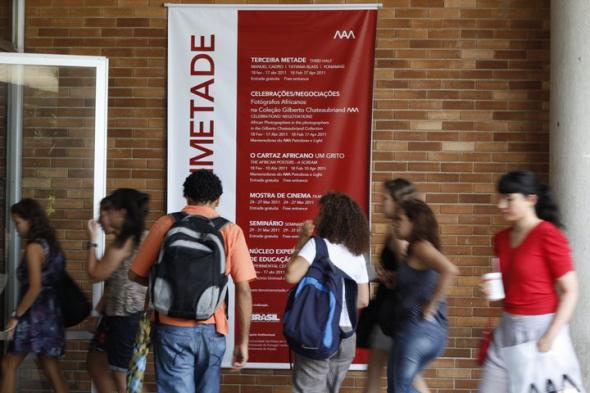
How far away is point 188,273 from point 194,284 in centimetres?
7

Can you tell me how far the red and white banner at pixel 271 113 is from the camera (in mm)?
7406

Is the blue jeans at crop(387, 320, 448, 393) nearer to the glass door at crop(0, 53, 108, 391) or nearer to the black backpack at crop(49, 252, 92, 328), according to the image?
the black backpack at crop(49, 252, 92, 328)

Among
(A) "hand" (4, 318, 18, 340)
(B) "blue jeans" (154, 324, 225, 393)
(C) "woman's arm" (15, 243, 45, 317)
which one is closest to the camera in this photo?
(B) "blue jeans" (154, 324, 225, 393)

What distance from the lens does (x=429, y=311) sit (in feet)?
17.4

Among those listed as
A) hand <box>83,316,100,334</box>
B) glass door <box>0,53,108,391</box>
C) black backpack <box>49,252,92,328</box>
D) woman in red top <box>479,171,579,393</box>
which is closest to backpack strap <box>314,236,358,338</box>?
woman in red top <box>479,171,579,393</box>

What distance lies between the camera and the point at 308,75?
7418mm

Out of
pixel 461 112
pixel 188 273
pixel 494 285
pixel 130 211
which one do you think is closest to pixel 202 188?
pixel 188 273

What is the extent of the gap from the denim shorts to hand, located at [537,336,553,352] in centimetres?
261

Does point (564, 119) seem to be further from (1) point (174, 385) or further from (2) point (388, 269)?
(1) point (174, 385)

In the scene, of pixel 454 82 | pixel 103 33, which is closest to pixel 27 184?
pixel 103 33

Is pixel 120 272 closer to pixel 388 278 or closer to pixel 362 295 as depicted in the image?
pixel 362 295

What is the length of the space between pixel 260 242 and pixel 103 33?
2.13 m

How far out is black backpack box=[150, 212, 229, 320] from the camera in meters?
4.77

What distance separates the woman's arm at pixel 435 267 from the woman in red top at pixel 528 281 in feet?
1.22
